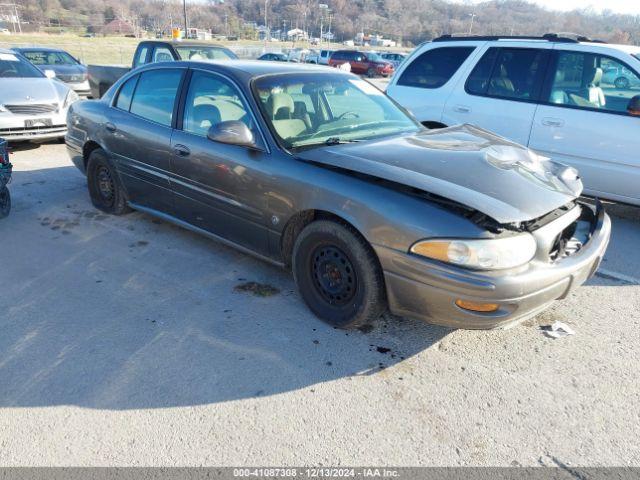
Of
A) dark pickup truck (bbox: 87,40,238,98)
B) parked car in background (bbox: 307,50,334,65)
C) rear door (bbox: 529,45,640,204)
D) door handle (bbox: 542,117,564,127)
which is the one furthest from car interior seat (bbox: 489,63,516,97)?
parked car in background (bbox: 307,50,334,65)

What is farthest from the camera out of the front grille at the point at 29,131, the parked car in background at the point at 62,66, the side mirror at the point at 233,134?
the parked car in background at the point at 62,66

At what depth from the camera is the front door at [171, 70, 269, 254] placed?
3621mm

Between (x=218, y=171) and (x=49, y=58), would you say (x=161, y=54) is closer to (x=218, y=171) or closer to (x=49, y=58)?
(x=49, y=58)

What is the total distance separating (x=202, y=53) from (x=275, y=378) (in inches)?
344

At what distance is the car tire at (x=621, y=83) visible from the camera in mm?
5203

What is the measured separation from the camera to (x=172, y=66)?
441 centimetres

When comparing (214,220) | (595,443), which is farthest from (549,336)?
(214,220)

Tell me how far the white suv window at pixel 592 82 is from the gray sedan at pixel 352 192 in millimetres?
1810

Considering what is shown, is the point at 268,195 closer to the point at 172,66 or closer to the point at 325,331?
the point at 325,331

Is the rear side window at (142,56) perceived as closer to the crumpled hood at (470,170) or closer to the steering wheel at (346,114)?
the steering wheel at (346,114)

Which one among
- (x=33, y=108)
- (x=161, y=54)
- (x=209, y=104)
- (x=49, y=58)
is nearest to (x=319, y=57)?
(x=49, y=58)

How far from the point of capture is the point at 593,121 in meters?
5.18

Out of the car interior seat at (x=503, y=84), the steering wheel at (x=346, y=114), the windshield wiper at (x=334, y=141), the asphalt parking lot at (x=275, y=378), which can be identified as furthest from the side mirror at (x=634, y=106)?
the windshield wiper at (x=334, y=141)

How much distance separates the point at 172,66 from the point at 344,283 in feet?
8.42
